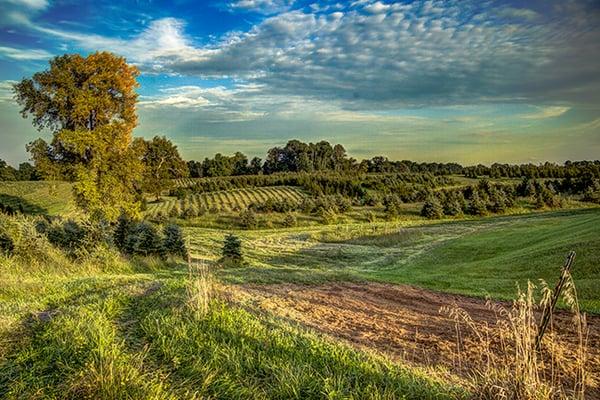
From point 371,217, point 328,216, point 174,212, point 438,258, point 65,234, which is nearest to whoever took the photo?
point 65,234

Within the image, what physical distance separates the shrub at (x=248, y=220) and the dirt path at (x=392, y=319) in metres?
48.2

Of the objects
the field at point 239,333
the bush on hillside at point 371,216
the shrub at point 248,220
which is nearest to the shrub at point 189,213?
the shrub at point 248,220

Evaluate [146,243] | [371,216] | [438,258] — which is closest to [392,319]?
[146,243]

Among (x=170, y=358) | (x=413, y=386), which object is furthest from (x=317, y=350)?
(x=170, y=358)

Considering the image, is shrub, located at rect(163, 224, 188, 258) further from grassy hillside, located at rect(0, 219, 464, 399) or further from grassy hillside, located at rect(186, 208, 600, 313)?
grassy hillside, located at rect(0, 219, 464, 399)

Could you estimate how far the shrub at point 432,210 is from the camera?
67312 millimetres

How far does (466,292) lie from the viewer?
15727mm

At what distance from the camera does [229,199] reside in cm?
8131

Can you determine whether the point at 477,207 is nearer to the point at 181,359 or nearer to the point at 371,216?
the point at 371,216

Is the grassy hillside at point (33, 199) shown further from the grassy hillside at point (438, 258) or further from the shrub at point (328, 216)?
the shrub at point (328, 216)

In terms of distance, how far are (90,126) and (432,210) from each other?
51.3 meters

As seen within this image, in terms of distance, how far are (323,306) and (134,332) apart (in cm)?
516

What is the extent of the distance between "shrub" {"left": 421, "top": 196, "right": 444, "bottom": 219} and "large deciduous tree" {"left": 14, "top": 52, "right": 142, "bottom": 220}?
48.0 m

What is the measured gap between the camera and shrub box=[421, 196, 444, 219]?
67.3 m
